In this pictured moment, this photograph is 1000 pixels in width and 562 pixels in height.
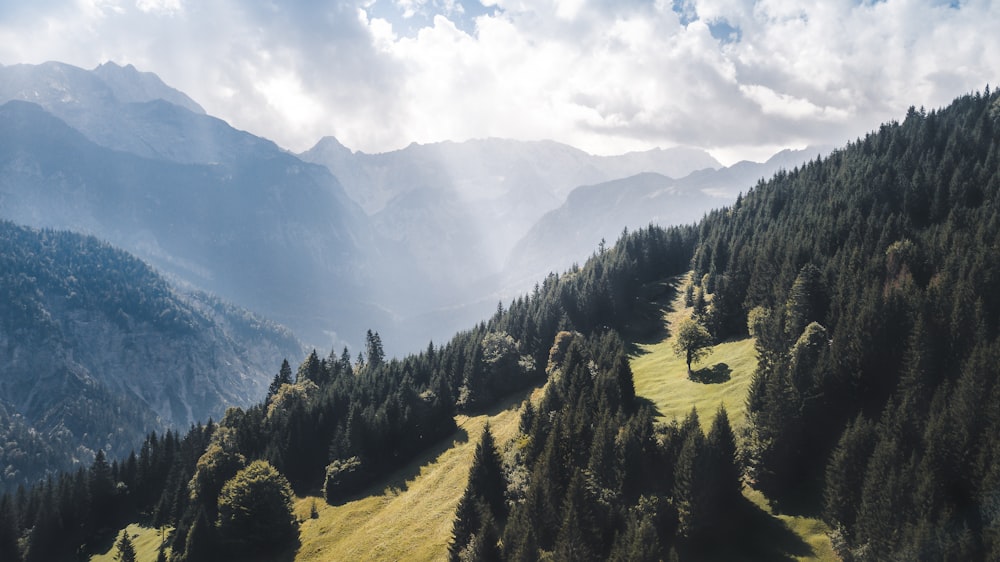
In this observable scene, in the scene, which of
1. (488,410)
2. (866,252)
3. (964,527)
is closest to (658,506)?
(964,527)

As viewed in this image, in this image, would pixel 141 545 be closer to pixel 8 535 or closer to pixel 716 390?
pixel 8 535

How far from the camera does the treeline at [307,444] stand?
96.4 metres

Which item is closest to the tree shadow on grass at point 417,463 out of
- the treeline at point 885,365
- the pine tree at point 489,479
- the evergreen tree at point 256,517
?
the evergreen tree at point 256,517

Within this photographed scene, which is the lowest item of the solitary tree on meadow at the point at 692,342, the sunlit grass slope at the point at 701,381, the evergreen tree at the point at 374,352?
the sunlit grass slope at the point at 701,381

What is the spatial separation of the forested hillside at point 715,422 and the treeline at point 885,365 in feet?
0.84

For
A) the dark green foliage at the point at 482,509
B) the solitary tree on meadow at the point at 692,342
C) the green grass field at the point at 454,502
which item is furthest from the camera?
the solitary tree on meadow at the point at 692,342

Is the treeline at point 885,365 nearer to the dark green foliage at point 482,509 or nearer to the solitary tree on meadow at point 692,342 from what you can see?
the solitary tree on meadow at point 692,342

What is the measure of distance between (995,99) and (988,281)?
493ft

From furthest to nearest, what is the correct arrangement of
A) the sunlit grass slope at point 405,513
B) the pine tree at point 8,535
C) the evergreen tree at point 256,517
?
1. the pine tree at point 8,535
2. the evergreen tree at point 256,517
3. the sunlit grass slope at point 405,513

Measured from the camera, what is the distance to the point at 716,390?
261 feet

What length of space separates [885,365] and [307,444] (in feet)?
332

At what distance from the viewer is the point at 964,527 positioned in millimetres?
40969

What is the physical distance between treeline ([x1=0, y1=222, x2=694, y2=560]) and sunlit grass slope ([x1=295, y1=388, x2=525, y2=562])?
5349 millimetres

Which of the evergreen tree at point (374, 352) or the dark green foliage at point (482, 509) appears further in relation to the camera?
the evergreen tree at point (374, 352)
